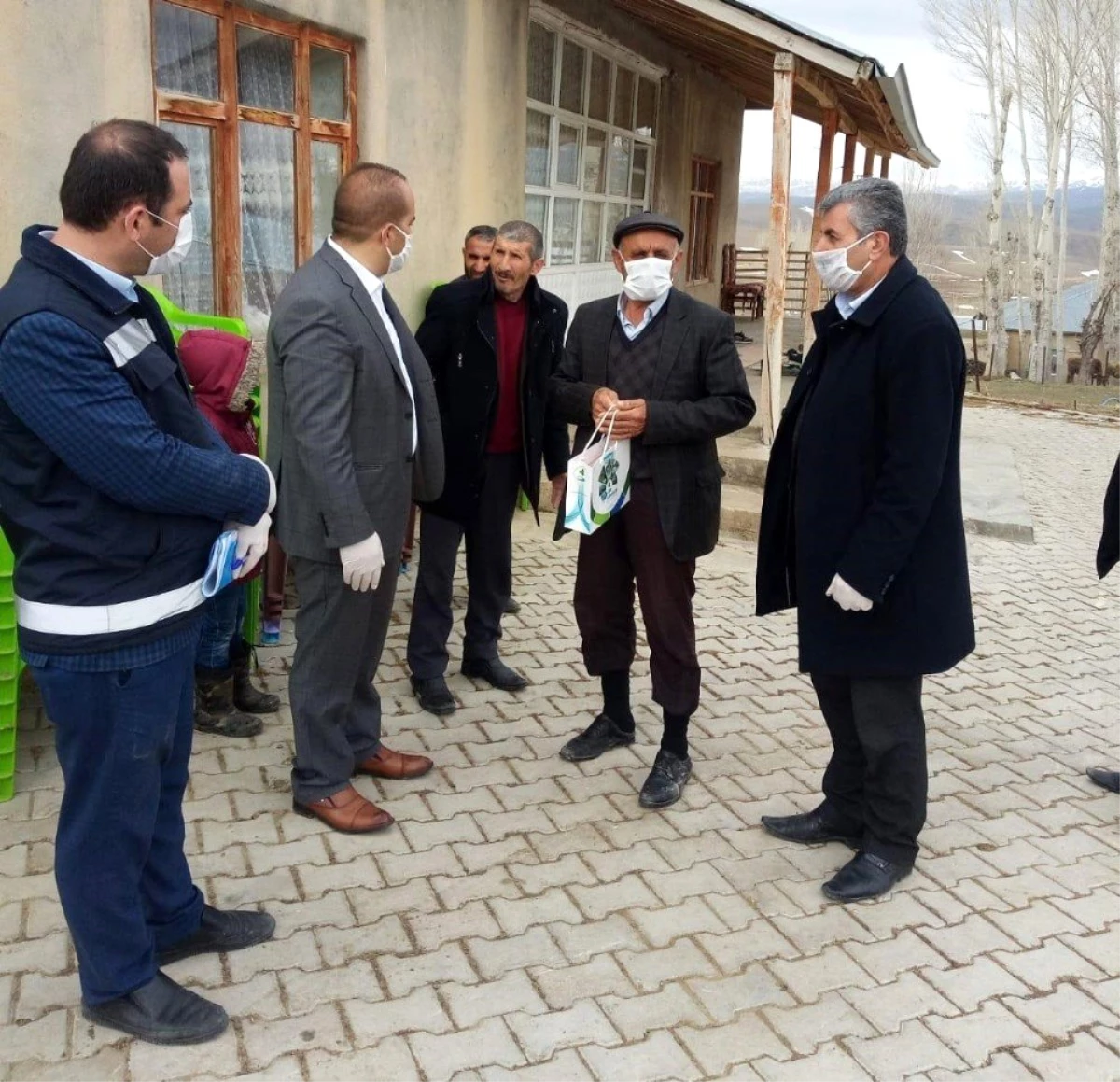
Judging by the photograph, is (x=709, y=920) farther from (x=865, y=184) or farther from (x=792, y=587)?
(x=865, y=184)

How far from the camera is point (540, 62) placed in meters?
8.56

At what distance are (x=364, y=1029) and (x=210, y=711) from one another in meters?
1.98

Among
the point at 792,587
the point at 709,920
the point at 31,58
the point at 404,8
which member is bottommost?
the point at 709,920

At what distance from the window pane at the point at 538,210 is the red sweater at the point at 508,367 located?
407cm

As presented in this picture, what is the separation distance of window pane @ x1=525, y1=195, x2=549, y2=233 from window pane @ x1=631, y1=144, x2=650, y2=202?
2.44 metres

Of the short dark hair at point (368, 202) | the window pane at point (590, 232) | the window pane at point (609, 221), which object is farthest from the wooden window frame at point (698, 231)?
the short dark hair at point (368, 202)

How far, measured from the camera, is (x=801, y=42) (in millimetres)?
7406

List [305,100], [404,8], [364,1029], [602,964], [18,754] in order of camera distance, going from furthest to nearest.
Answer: [404,8]
[305,100]
[18,754]
[602,964]
[364,1029]

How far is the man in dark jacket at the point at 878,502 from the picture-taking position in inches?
123

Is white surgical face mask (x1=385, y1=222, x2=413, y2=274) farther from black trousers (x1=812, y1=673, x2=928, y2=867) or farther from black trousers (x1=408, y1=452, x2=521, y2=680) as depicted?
black trousers (x1=812, y1=673, x2=928, y2=867)

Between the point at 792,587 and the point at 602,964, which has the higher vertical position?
the point at 792,587

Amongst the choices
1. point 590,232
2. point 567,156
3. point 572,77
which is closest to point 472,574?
point 567,156

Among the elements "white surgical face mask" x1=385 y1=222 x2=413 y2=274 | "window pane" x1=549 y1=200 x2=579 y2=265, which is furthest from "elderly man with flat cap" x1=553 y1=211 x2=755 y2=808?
"window pane" x1=549 y1=200 x2=579 y2=265

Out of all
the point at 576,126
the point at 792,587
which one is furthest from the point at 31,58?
the point at 576,126
